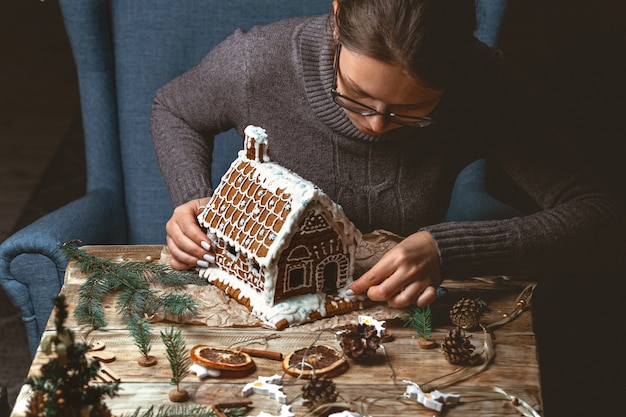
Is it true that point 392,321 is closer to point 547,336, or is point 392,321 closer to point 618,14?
point 547,336

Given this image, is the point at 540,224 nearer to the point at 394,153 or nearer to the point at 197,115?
the point at 394,153

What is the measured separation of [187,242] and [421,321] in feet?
1.58

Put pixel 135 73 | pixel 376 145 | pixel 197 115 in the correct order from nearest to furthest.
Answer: pixel 376 145 → pixel 197 115 → pixel 135 73

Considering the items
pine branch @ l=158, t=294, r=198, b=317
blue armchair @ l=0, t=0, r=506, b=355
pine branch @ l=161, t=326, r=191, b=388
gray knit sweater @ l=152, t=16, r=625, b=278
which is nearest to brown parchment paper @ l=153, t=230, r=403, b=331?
pine branch @ l=158, t=294, r=198, b=317

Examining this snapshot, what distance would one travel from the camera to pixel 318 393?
1253 mm

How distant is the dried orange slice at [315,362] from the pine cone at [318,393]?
54 millimetres

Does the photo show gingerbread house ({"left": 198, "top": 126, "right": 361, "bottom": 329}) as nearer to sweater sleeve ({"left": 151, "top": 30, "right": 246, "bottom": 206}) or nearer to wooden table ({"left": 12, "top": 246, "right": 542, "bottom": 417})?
wooden table ({"left": 12, "top": 246, "right": 542, "bottom": 417})

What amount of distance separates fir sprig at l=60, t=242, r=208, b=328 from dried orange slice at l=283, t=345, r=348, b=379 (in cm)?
23

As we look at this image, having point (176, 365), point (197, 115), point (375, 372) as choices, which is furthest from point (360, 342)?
point (197, 115)

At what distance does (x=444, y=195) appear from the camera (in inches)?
73.3

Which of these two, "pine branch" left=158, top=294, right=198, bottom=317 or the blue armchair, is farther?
the blue armchair

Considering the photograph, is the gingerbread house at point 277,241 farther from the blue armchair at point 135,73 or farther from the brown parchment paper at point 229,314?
the blue armchair at point 135,73

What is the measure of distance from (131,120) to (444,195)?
0.88m

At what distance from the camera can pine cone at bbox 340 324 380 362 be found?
137cm
